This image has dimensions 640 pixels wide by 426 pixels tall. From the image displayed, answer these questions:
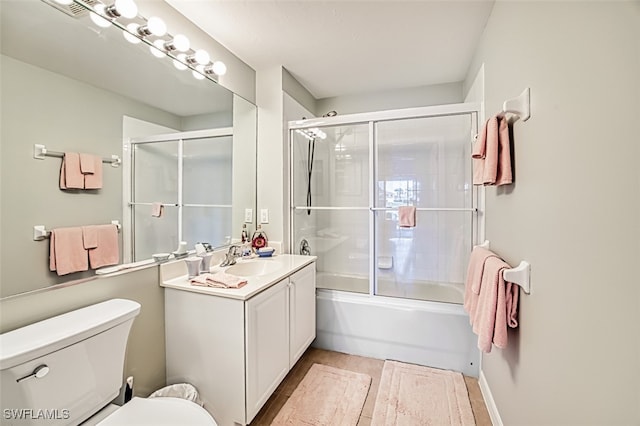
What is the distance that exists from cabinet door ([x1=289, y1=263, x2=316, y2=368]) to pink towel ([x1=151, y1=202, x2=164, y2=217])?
37.2 inches

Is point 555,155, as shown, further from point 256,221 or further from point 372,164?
point 256,221

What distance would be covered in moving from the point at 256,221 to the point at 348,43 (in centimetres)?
166

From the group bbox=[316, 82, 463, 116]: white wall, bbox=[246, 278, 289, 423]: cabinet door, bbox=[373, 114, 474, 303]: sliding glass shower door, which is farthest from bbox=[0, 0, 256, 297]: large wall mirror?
bbox=[373, 114, 474, 303]: sliding glass shower door

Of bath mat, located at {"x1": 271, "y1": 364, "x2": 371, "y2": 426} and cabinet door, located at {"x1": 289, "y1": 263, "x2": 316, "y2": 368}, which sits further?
cabinet door, located at {"x1": 289, "y1": 263, "x2": 316, "y2": 368}

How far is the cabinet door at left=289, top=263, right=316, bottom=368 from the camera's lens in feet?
6.15

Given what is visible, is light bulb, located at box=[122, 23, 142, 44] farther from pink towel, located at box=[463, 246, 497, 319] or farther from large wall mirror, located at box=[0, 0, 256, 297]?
pink towel, located at box=[463, 246, 497, 319]

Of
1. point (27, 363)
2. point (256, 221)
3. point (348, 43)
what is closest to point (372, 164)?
point (348, 43)

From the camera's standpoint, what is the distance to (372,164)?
2.50 metres

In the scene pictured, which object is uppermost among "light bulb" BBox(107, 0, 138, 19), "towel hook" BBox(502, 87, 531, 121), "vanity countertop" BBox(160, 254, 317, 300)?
"light bulb" BBox(107, 0, 138, 19)

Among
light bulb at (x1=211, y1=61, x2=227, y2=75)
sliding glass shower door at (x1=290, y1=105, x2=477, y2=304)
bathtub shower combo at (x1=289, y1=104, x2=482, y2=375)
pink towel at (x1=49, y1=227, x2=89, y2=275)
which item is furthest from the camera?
sliding glass shower door at (x1=290, y1=105, x2=477, y2=304)

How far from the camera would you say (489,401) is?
66.1 inches

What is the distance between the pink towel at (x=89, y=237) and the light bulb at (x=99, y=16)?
1.00 m

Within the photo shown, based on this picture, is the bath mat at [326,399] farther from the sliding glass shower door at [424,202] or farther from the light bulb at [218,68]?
the light bulb at [218,68]

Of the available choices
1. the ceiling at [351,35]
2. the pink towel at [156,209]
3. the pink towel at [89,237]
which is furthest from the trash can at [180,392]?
the ceiling at [351,35]
